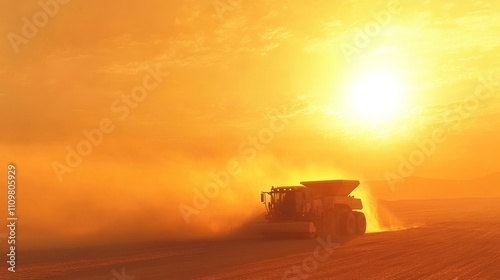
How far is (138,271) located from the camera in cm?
1844

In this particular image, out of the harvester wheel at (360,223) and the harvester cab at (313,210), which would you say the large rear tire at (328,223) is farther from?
the harvester wheel at (360,223)

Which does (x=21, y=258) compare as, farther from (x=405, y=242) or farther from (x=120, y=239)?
(x=405, y=242)

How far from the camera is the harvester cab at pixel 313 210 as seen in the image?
2944cm

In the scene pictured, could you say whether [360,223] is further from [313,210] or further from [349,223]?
[313,210]

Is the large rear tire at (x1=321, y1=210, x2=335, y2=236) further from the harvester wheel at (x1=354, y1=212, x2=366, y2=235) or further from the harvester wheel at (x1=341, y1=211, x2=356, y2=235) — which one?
the harvester wheel at (x1=354, y1=212, x2=366, y2=235)

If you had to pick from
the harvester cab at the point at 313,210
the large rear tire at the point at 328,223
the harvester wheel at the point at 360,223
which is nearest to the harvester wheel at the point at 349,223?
the harvester cab at the point at 313,210

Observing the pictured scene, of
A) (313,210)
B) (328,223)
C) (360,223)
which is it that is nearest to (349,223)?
(360,223)

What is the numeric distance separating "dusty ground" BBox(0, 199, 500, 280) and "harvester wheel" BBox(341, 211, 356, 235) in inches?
187

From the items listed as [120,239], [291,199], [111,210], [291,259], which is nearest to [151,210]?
[111,210]

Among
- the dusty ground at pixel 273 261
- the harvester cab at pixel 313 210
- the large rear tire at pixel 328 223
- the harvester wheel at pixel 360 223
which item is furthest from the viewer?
the harvester wheel at pixel 360 223

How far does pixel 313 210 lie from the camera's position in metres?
30.8

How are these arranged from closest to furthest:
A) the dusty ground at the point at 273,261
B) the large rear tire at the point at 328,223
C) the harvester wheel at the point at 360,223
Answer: the dusty ground at the point at 273,261 < the large rear tire at the point at 328,223 < the harvester wheel at the point at 360,223

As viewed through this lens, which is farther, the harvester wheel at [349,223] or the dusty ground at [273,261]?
the harvester wheel at [349,223]

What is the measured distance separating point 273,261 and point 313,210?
10715 mm
